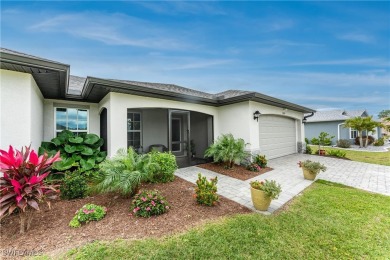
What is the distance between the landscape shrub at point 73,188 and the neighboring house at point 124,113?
1592mm

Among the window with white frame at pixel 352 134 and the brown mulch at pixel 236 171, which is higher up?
the window with white frame at pixel 352 134

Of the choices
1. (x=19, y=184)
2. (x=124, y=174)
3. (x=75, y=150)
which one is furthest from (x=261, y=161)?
(x=19, y=184)

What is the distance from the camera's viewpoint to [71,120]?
767cm

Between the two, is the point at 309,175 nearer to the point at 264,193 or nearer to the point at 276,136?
the point at 264,193

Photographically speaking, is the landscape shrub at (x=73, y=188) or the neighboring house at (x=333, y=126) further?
the neighboring house at (x=333, y=126)

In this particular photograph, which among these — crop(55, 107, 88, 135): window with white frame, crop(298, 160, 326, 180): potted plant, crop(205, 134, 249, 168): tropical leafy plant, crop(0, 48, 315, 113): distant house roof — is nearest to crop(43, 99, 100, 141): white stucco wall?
crop(55, 107, 88, 135): window with white frame

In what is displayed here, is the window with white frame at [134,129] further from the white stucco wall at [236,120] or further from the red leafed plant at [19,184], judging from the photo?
the red leafed plant at [19,184]

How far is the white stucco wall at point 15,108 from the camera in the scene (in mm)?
4211

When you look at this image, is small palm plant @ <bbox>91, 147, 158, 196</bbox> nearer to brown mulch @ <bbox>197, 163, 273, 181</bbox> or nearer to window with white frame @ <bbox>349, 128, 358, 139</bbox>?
brown mulch @ <bbox>197, 163, 273, 181</bbox>

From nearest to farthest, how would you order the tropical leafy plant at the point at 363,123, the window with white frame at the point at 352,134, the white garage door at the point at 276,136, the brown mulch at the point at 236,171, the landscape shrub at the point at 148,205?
the landscape shrub at the point at 148,205 → the brown mulch at the point at 236,171 → the white garage door at the point at 276,136 → the tropical leafy plant at the point at 363,123 → the window with white frame at the point at 352,134

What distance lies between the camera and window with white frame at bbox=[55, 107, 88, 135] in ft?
A: 24.3

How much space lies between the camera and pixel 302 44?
10156mm

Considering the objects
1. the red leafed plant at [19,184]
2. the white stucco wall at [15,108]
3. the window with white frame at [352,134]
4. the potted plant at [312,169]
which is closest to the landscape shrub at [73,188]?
the red leafed plant at [19,184]

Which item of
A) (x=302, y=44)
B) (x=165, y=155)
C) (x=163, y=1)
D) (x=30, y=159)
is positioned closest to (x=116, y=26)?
(x=163, y=1)
